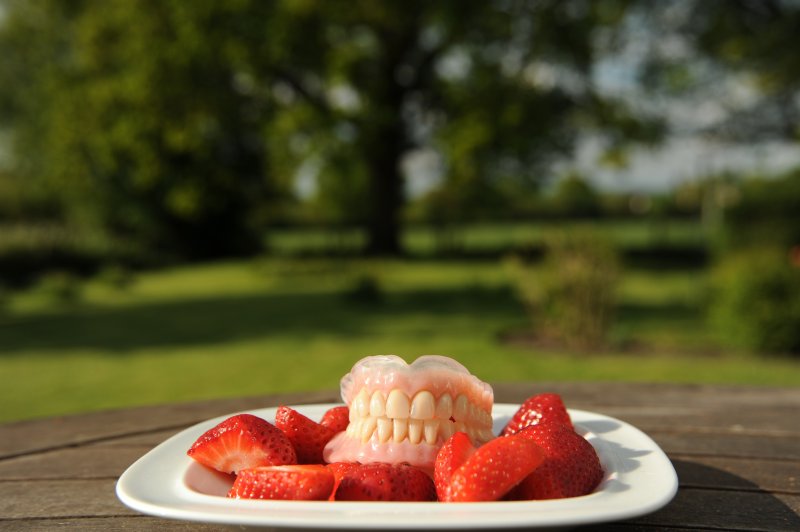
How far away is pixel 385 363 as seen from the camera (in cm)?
147

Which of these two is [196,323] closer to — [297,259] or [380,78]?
[297,259]

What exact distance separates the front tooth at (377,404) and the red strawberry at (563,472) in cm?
28

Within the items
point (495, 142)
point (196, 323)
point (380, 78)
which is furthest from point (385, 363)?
point (380, 78)

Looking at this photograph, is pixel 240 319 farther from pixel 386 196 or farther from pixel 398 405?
pixel 398 405

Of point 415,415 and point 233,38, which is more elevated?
point 233,38

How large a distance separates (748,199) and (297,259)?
393 inches

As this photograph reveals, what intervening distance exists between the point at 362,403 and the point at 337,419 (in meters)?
0.18

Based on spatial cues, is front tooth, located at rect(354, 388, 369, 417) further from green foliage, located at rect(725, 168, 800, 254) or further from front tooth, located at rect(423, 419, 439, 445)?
green foliage, located at rect(725, 168, 800, 254)

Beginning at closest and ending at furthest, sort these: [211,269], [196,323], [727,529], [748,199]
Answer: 1. [727,529]
2. [196,323]
3. [748,199]
4. [211,269]

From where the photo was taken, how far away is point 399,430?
4.65 ft

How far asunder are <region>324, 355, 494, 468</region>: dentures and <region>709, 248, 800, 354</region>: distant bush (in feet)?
24.1

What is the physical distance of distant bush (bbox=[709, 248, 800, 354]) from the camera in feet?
25.9

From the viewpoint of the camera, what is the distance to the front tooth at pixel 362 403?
1.47 meters

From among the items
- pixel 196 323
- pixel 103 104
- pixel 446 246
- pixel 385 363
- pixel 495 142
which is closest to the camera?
pixel 385 363
